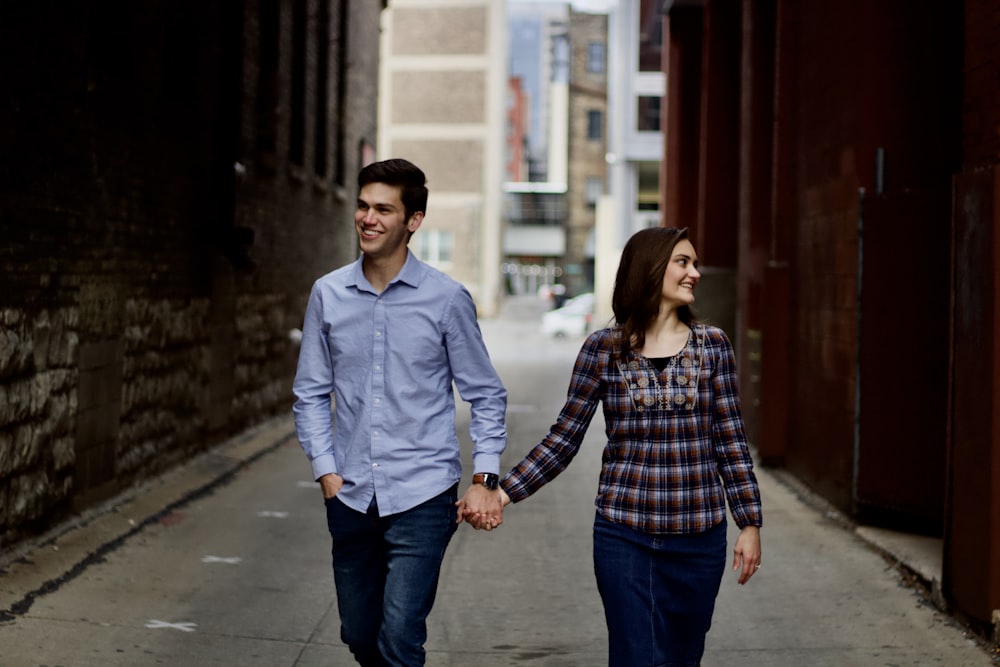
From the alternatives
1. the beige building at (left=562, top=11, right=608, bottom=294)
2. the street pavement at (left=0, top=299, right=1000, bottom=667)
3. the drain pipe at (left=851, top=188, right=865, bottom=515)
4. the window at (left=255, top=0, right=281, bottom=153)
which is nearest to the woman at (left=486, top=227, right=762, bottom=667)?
the street pavement at (left=0, top=299, right=1000, bottom=667)

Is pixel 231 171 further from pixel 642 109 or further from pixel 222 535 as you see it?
pixel 642 109

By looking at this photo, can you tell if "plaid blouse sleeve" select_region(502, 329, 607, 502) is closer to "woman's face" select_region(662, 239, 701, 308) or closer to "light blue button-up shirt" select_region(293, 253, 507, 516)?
"light blue button-up shirt" select_region(293, 253, 507, 516)

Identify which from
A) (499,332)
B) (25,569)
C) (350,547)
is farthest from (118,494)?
(499,332)

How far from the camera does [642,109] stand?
5128 centimetres

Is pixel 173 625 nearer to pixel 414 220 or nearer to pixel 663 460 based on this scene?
pixel 414 220

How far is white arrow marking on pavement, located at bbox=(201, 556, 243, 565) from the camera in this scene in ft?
25.3

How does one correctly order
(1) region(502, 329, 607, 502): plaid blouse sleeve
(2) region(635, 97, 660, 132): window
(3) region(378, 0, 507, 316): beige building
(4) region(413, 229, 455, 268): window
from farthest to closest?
(4) region(413, 229, 455, 268): window, (3) region(378, 0, 507, 316): beige building, (2) region(635, 97, 660, 132): window, (1) region(502, 329, 607, 502): plaid blouse sleeve

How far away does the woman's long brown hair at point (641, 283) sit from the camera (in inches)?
146

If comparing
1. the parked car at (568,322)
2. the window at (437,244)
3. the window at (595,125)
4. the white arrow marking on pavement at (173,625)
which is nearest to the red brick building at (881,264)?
the white arrow marking on pavement at (173,625)

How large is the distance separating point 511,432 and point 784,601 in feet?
26.6

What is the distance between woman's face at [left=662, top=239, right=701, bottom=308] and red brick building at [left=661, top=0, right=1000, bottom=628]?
2583 mm

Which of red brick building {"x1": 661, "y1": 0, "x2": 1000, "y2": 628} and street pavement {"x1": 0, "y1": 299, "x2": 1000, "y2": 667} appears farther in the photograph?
red brick building {"x1": 661, "y1": 0, "x2": 1000, "y2": 628}

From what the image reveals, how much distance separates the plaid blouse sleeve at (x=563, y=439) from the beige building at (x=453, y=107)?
4775 centimetres

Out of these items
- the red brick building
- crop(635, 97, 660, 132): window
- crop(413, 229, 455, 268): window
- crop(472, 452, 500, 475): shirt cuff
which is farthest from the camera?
crop(413, 229, 455, 268): window
